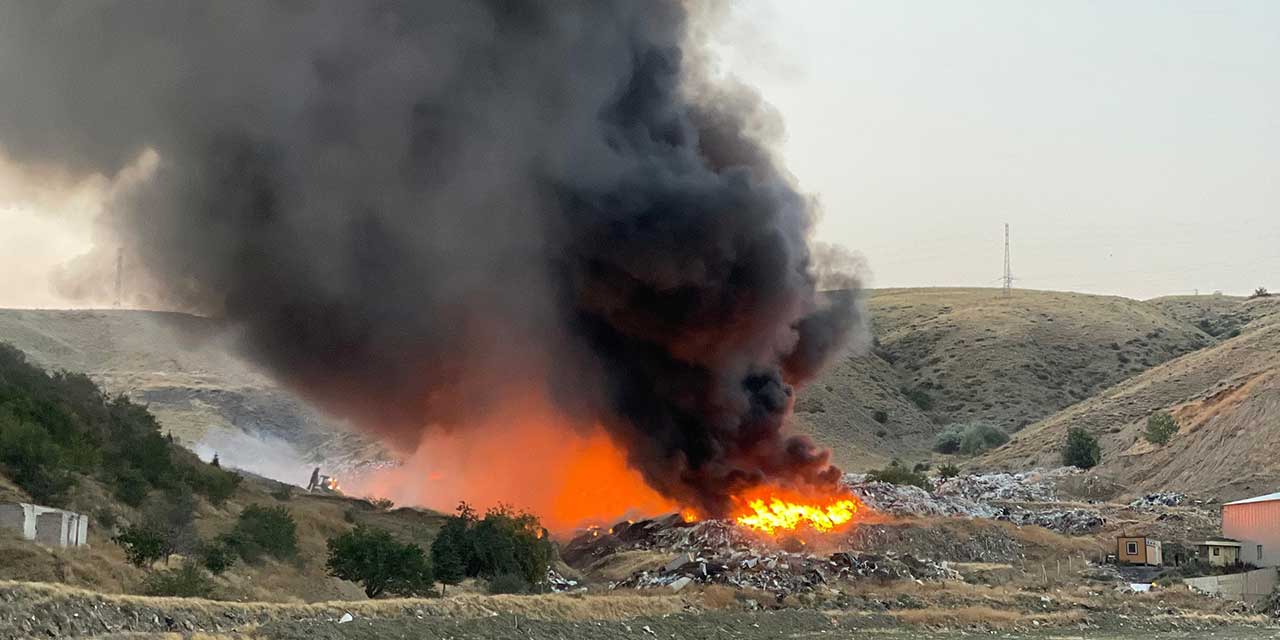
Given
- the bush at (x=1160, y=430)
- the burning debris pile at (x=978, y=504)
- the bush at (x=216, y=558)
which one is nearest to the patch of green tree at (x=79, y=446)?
the bush at (x=216, y=558)

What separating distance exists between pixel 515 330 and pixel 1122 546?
91.3 feet

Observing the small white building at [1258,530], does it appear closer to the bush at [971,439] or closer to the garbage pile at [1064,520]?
the garbage pile at [1064,520]

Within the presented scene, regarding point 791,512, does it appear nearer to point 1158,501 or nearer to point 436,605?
point 436,605

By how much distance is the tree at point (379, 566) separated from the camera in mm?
41219

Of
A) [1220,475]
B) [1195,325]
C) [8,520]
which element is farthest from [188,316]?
[1195,325]

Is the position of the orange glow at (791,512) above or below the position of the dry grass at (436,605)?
above

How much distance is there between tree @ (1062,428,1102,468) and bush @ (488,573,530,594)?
60.0 m

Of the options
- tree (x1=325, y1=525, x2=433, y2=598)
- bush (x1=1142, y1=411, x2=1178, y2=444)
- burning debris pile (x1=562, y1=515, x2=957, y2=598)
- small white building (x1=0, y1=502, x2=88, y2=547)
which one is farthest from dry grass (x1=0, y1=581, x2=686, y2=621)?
bush (x1=1142, y1=411, x2=1178, y2=444)

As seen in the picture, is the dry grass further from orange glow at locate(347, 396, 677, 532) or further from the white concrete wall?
orange glow at locate(347, 396, 677, 532)

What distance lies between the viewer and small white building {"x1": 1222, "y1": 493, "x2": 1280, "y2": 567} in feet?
190

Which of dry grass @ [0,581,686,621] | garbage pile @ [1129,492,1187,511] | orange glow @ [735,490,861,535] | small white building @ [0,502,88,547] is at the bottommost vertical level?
dry grass @ [0,581,686,621]

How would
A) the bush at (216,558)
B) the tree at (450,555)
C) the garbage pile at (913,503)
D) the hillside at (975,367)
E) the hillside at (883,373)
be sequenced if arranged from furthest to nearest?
the hillside at (975,367) < the hillside at (883,373) < the garbage pile at (913,503) < the tree at (450,555) < the bush at (216,558)

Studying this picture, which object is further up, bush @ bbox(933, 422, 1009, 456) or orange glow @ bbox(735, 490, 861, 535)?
bush @ bbox(933, 422, 1009, 456)

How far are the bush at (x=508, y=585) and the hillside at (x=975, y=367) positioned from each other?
65805 mm
